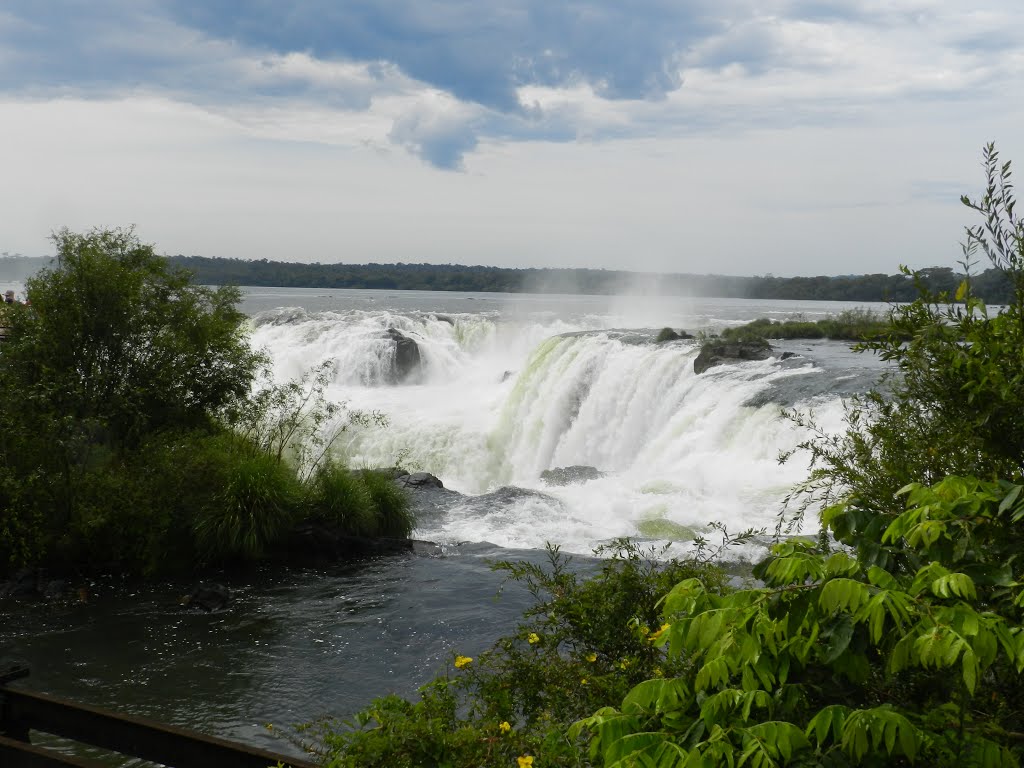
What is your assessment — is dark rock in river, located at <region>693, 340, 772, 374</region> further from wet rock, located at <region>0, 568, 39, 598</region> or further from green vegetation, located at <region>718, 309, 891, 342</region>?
wet rock, located at <region>0, 568, 39, 598</region>

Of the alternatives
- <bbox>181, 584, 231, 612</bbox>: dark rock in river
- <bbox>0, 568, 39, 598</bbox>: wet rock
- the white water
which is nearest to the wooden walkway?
<bbox>181, 584, 231, 612</bbox>: dark rock in river

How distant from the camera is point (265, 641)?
1099 centimetres

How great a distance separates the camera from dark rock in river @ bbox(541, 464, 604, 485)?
20703 millimetres

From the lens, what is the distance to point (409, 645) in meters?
10.8

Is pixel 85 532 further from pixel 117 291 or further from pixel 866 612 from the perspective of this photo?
pixel 866 612

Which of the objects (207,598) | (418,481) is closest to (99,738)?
(207,598)

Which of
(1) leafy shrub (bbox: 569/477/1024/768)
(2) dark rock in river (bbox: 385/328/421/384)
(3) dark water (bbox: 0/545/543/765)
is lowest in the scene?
(3) dark water (bbox: 0/545/543/765)

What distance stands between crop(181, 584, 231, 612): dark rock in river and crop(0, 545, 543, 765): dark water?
0.47ft

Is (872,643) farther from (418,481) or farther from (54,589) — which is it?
(418,481)

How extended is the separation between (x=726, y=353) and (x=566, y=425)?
490cm

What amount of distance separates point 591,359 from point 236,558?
1477 cm

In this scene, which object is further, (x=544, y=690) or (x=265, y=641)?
(x=265, y=641)

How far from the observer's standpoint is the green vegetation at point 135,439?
13.2 metres

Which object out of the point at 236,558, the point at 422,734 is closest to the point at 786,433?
the point at 236,558
